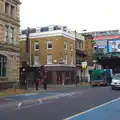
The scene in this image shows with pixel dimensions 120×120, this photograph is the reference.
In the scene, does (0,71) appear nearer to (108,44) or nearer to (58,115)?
(58,115)

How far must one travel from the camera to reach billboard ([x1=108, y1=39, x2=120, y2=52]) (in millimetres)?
76125

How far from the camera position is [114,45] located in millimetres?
76625

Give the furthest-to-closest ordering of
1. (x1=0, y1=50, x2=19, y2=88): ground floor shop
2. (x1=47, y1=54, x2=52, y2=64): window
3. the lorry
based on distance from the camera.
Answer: (x1=47, y1=54, x2=52, y2=64): window
the lorry
(x1=0, y1=50, x2=19, y2=88): ground floor shop

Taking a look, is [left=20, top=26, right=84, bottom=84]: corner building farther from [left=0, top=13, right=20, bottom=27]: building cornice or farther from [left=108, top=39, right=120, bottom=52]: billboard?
[left=108, top=39, right=120, bottom=52]: billboard

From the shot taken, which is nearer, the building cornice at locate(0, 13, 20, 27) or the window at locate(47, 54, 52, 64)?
the building cornice at locate(0, 13, 20, 27)

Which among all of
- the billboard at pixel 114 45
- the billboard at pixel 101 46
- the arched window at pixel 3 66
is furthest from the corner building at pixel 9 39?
the billboard at pixel 101 46

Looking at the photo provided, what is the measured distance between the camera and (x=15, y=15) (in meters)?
39.3

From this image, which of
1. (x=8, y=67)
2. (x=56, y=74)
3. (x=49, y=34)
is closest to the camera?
(x=8, y=67)

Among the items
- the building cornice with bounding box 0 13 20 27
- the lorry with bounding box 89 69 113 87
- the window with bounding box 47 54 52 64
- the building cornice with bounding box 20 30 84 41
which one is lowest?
the lorry with bounding box 89 69 113 87

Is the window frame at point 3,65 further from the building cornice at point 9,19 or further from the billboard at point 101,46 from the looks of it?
the billboard at point 101,46

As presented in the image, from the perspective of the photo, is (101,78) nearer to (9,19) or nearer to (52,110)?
(9,19)

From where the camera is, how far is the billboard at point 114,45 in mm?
76125

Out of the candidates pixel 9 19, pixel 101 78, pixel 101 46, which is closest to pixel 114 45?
pixel 101 46

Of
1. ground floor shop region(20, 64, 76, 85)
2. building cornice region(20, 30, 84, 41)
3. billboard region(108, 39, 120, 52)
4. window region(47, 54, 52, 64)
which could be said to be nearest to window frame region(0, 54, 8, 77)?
ground floor shop region(20, 64, 76, 85)
